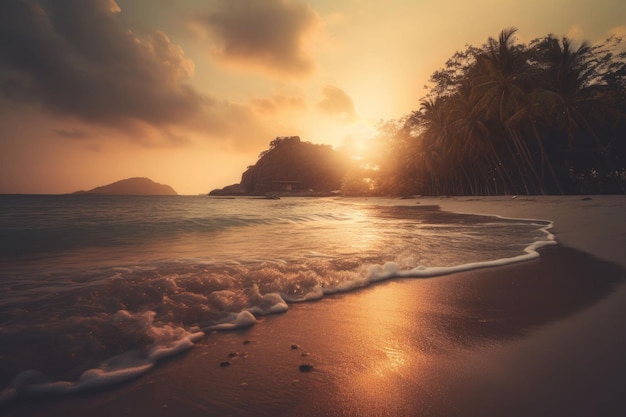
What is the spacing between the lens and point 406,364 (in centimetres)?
175

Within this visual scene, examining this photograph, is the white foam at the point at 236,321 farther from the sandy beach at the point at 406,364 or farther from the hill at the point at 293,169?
the hill at the point at 293,169

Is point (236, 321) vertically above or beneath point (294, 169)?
beneath

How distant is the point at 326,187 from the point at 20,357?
114295 mm

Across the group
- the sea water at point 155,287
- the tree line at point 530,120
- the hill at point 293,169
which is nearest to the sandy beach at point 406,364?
the sea water at point 155,287

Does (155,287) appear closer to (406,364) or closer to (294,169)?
(406,364)

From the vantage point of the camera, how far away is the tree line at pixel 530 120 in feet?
76.3

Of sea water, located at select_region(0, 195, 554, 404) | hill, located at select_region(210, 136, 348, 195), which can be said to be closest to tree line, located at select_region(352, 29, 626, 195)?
sea water, located at select_region(0, 195, 554, 404)

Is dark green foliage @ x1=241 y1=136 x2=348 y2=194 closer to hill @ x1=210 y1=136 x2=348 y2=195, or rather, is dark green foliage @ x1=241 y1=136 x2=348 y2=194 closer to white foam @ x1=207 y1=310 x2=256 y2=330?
hill @ x1=210 y1=136 x2=348 y2=195

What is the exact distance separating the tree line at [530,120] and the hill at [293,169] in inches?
3043

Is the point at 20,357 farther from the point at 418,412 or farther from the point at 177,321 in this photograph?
the point at 418,412

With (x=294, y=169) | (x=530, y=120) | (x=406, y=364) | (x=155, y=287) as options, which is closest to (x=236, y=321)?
(x=155, y=287)

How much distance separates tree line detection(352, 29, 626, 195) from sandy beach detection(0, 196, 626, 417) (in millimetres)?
25661

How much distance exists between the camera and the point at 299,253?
5141mm

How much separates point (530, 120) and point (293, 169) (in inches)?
3928
